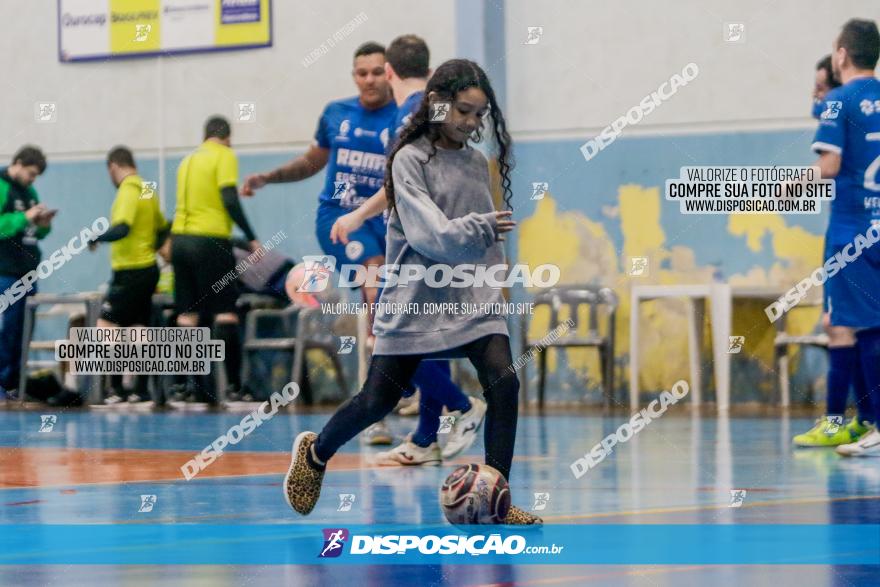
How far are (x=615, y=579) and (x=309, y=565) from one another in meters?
0.81

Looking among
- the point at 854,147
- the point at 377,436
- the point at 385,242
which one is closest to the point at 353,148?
the point at 385,242

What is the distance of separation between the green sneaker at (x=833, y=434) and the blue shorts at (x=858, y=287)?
0.68 m

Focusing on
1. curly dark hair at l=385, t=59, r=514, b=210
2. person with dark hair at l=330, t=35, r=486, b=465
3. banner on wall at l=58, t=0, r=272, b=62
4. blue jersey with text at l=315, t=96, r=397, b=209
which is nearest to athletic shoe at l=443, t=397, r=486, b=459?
person with dark hair at l=330, t=35, r=486, b=465

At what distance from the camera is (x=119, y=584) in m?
3.51

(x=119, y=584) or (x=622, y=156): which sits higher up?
(x=622, y=156)

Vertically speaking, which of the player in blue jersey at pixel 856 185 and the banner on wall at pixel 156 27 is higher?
the banner on wall at pixel 156 27

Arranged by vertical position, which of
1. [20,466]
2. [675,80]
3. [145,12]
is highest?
[145,12]

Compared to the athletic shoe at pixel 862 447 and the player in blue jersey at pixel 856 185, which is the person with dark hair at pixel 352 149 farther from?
the athletic shoe at pixel 862 447

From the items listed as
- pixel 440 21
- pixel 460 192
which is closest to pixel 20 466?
pixel 460 192

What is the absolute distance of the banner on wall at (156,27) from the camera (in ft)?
42.1

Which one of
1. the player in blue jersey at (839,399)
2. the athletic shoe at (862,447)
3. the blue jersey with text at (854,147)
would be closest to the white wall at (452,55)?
the player in blue jersey at (839,399)

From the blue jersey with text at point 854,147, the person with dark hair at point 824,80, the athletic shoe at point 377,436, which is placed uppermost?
the person with dark hair at point 824,80

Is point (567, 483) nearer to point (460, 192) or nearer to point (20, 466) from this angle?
point (460, 192)

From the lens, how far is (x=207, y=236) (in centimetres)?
1142
